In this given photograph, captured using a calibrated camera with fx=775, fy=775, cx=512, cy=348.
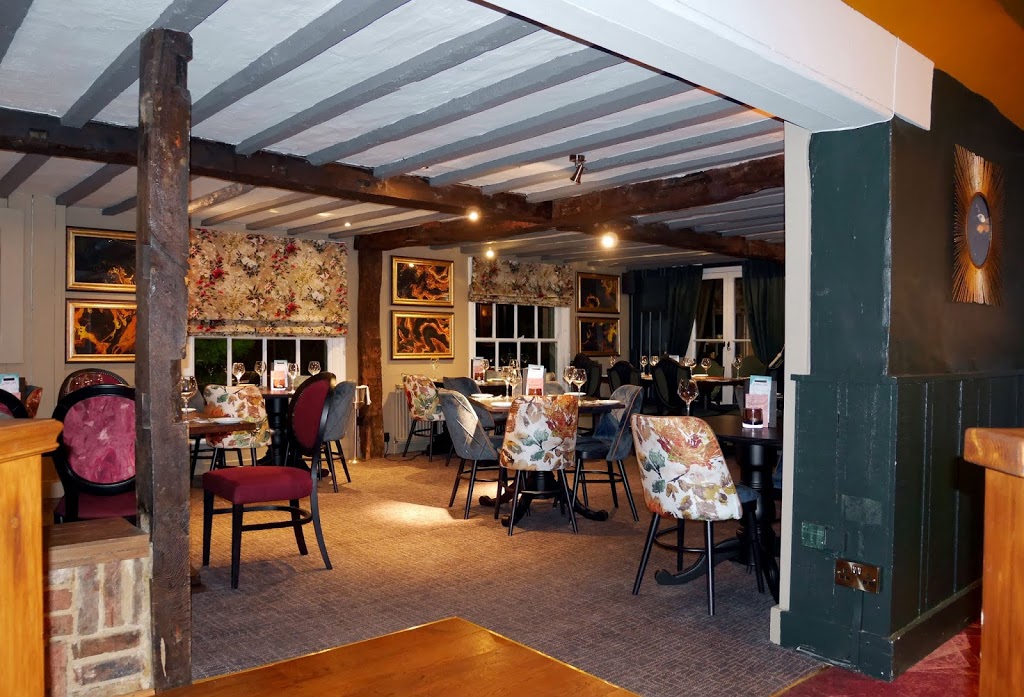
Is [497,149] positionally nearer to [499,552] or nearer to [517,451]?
[517,451]

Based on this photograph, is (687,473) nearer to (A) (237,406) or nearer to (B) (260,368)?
(A) (237,406)

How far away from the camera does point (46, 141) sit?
13.6ft

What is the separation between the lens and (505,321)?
10219mm

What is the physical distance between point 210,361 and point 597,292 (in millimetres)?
5502

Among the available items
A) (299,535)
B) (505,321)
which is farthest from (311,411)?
(505,321)

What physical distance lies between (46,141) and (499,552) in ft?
11.2

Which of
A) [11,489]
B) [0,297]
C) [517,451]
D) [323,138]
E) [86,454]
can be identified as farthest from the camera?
[0,297]

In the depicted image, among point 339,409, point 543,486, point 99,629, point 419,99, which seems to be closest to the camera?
point 99,629

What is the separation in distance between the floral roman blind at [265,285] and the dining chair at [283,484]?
3204 mm

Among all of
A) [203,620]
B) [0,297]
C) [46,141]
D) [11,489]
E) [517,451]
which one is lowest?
[203,620]

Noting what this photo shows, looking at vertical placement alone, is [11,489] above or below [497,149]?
below

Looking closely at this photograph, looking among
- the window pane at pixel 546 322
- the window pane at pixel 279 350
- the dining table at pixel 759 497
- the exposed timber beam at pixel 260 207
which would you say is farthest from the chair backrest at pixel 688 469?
the window pane at pixel 546 322

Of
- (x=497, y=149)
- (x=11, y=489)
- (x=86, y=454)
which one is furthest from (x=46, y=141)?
(x=11, y=489)

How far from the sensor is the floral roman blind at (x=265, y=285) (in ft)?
24.5
